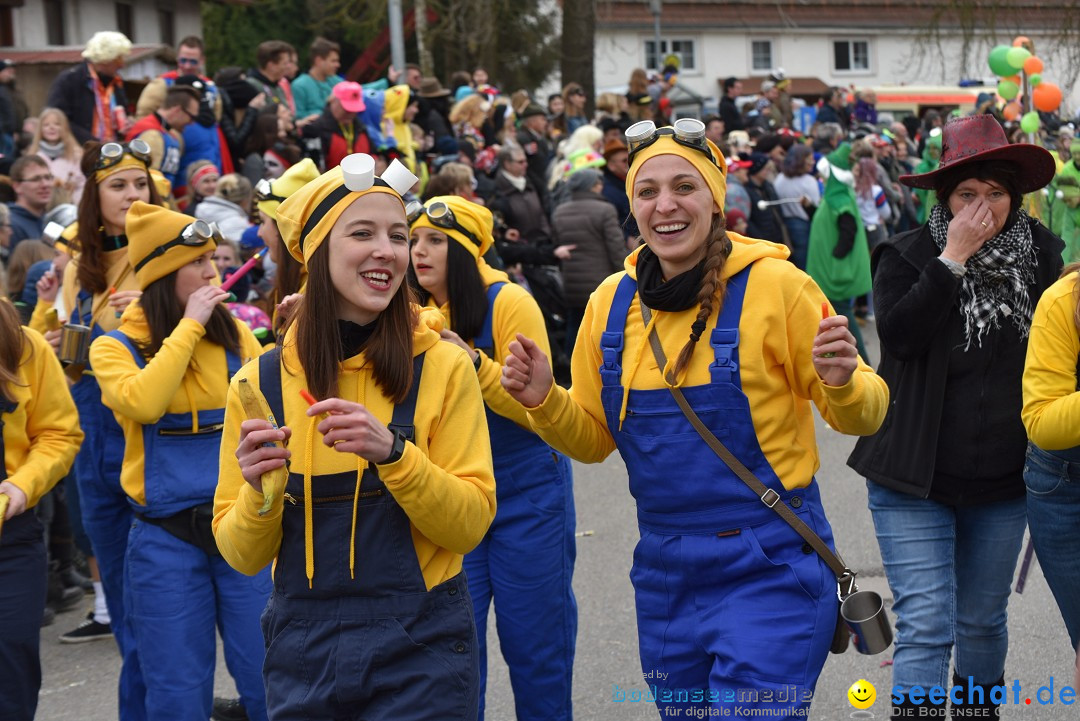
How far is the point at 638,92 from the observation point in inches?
773

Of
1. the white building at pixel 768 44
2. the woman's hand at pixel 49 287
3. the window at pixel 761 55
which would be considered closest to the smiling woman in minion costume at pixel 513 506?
the woman's hand at pixel 49 287

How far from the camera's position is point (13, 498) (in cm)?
418

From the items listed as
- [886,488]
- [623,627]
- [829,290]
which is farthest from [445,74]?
[886,488]

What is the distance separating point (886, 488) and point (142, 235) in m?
2.83

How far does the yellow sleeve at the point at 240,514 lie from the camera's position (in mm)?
3068

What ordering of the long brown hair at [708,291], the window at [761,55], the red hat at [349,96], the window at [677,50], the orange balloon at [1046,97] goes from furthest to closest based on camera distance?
the window at [761,55] → the window at [677,50] → the orange balloon at [1046,97] → the red hat at [349,96] → the long brown hair at [708,291]

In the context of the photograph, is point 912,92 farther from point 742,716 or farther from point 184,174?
point 742,716

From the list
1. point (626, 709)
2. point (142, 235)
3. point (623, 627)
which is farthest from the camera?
point (623, 627)

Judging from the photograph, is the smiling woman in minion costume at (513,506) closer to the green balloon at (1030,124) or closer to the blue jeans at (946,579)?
the blue jeans at (946,579)

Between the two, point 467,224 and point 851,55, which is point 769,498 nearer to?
point 467,224

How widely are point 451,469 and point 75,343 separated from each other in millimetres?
2844

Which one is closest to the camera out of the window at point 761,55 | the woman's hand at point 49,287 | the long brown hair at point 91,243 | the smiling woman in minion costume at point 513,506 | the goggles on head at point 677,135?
the goggles on head at point 677,135

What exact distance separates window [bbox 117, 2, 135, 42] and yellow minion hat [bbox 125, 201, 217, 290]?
1011 inches

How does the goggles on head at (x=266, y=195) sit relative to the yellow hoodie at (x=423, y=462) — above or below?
above
